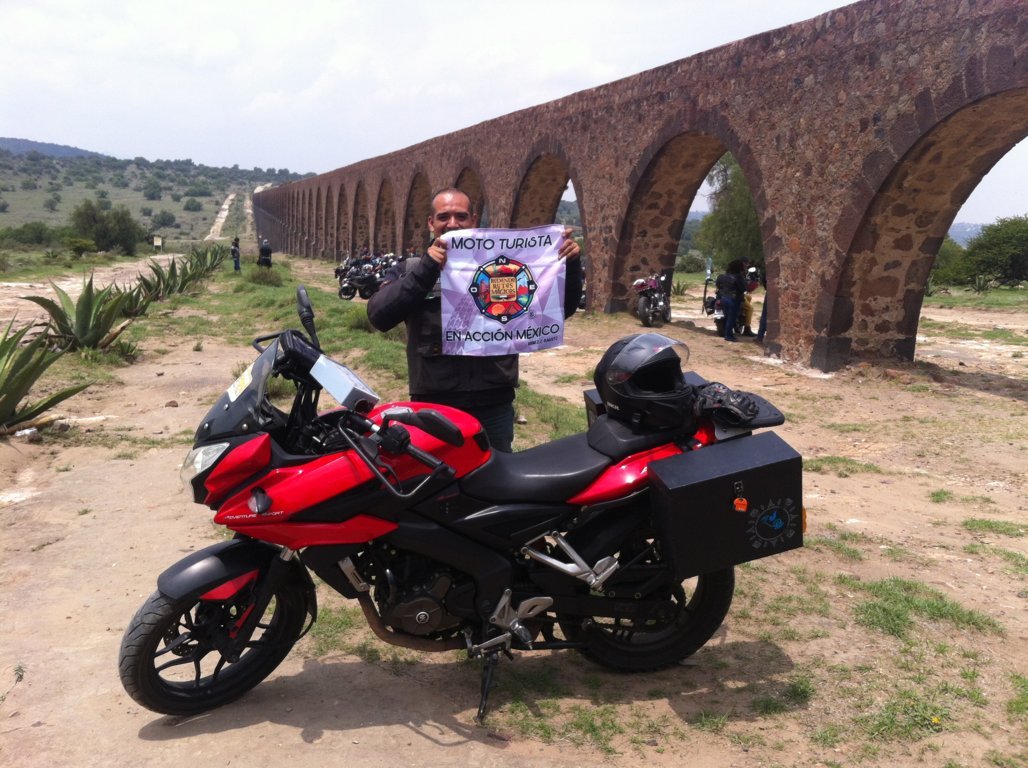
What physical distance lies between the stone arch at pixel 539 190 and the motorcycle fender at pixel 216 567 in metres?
14.6

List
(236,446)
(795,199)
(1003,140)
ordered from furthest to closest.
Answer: (795,199)
(1003,140)
(236,446)

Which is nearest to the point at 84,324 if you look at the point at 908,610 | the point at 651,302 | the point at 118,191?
the point at 651,302

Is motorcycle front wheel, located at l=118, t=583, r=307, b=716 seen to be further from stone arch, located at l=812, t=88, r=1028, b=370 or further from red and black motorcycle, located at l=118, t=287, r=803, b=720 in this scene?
stone arch, located at l=812, t=88, r=1028, b=370

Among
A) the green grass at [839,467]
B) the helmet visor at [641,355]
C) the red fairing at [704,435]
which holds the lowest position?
the green grass at [839,467]

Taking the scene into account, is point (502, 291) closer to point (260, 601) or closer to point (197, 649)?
point (260, 601)

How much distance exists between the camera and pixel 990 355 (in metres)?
9.87

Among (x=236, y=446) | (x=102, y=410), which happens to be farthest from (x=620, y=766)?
(x=102, y=410)

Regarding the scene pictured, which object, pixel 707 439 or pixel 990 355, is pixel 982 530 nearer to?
pixel 707 439

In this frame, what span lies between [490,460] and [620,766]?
973 millimetres

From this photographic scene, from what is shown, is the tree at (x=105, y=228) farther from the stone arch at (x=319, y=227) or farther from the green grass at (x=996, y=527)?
the green grass at (x=996, y=527)

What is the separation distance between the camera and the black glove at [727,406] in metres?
2.45

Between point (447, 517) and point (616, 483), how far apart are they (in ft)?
1.78

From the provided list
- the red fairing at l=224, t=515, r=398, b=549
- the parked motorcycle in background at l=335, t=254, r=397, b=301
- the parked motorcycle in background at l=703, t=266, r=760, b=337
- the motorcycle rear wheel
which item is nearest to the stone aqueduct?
the parked motorcycle in background at l=703, t=266, r=760, b=337

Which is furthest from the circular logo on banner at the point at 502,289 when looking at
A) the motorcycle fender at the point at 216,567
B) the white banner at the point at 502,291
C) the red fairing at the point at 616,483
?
the motorcycle fender at the point at 216,567
